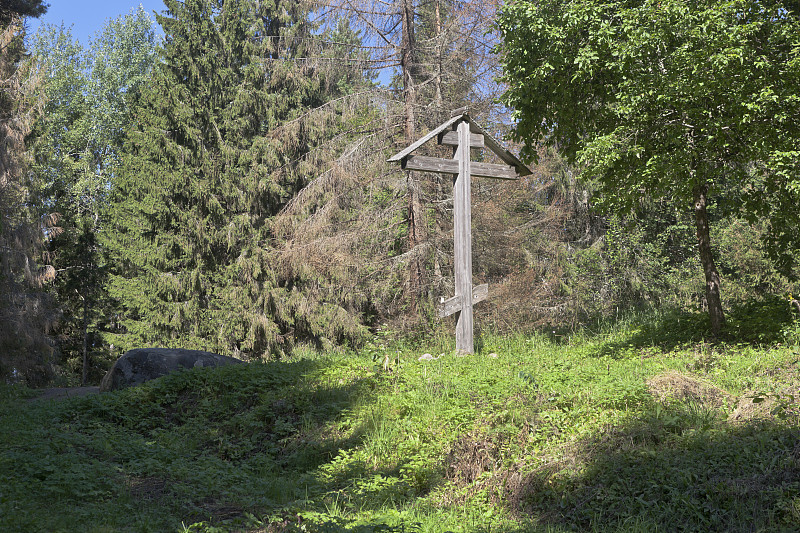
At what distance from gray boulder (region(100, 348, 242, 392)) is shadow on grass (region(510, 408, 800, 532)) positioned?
6.26m

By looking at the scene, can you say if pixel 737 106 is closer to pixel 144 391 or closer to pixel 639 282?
pixel 144 391

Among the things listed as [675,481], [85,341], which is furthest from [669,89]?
[85,341]

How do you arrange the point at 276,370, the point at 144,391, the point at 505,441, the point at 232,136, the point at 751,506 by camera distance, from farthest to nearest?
the point at 232,136 < the point at 276,370 < the point at 144,391 < the point at 505,441 < the point at 751,506

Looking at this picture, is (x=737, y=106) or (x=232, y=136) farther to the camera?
(x=232, y=136)

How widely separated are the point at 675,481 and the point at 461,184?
628 centimetres

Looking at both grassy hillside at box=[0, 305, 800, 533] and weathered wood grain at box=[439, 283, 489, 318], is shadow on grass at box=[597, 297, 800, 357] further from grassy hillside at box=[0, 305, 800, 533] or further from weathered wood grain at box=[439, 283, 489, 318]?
weathered wood grain at box=[439, 283, 489, 318]

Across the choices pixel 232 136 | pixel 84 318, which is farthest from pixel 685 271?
pixel 84 318

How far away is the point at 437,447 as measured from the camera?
6.21 meters

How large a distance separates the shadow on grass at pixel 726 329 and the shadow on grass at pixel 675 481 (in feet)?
11.6

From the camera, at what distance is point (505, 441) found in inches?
233

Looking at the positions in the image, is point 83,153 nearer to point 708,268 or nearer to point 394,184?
point 394,184

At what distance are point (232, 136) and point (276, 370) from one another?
1413 centimetres

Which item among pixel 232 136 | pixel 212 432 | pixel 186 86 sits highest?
pixel 186 86

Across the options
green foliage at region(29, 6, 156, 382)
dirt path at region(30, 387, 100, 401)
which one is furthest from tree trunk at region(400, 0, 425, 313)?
green foliage at region(29, 6, 156, 382)
